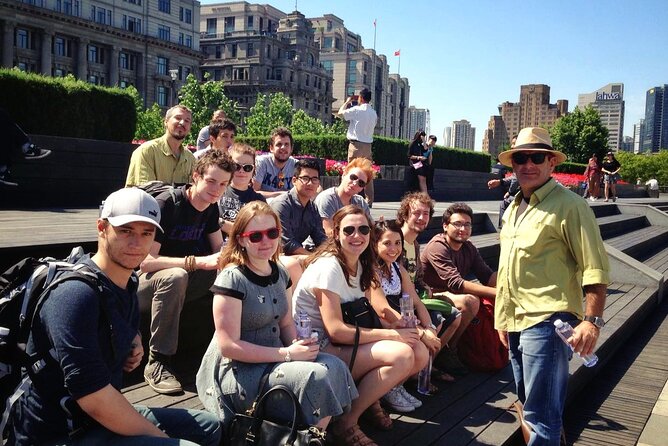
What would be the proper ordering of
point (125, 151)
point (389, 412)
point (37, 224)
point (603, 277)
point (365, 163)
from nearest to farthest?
point (603, 277) → point (389, 412) → point (365, 163) → point (37, 224) → point (125, 151)

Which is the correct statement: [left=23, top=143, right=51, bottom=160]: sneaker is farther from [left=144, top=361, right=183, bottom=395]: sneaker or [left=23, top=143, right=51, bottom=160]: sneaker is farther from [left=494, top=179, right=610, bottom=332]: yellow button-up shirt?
[left=494, top=179, right=610, bottom=332]: yellow button-up shirt

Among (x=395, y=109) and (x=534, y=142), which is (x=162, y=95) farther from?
(x=395, y=109)

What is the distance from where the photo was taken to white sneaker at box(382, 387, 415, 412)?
442 cm

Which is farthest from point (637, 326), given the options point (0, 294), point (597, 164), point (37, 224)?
point (597, 164)

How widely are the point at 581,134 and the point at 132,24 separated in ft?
190

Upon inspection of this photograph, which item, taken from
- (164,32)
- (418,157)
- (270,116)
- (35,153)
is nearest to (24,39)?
(164,32)

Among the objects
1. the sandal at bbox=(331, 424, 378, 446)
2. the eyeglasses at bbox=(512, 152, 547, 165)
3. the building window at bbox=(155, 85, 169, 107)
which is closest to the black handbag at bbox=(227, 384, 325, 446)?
the sandal at bbox=(331, 424, 378, 446)

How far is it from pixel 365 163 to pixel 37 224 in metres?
3.58

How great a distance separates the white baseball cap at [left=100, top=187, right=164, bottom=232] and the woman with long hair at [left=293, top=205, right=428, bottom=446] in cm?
166

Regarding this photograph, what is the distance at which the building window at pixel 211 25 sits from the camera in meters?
121

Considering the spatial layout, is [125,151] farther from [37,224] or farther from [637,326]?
[637,326]

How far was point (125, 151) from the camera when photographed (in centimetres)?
1085

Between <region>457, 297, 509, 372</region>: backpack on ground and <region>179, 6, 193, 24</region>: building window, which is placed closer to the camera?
<region>457, 297, 509, 372</region>: backpack on ground

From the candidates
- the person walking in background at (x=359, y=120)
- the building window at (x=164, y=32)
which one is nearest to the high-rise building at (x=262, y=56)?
the building window at (x=164, y=32)
